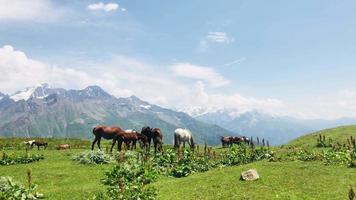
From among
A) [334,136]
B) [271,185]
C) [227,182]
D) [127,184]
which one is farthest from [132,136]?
[334,136]

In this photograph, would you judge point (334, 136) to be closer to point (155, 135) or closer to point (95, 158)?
point (155, 135)

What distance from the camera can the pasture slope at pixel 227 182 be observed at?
22125 mm

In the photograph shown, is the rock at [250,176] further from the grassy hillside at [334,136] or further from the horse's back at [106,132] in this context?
the grassy hillside at [334,136]

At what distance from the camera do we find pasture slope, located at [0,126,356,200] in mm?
22125

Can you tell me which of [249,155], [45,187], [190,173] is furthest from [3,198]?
[249,155]

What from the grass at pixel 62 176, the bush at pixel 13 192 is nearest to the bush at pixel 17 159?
the grass at pixel 62 176

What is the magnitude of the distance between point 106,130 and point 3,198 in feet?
93.9

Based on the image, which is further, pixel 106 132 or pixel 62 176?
pixel 106 132

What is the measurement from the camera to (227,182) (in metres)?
25.1

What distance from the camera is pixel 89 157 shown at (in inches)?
1414

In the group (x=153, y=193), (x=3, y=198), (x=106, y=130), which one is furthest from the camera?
(x=106, y=130)

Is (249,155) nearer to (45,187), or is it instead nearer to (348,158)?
(348,158)

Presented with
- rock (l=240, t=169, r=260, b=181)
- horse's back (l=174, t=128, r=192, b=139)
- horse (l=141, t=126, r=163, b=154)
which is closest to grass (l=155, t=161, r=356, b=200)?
rock (l=240, t=169, r=260, b=181)

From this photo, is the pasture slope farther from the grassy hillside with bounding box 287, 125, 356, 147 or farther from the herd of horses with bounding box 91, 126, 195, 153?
the grassy hillside with bounding box 287, 125, 356, 147
